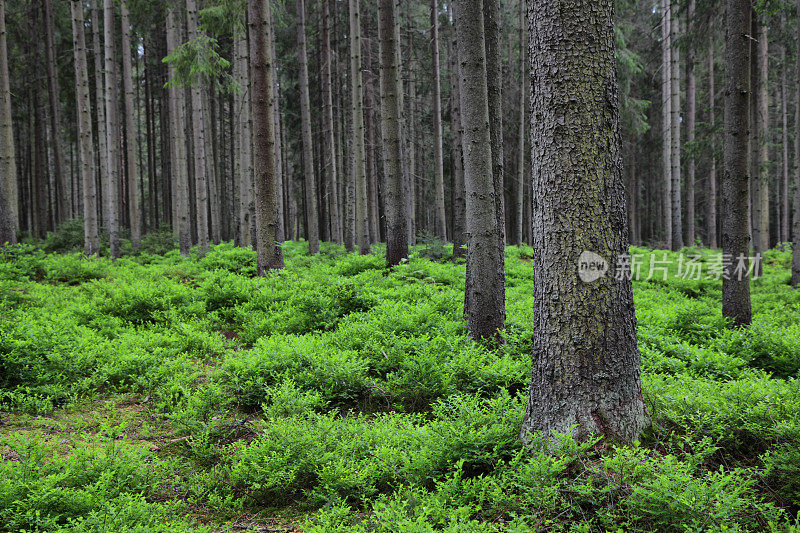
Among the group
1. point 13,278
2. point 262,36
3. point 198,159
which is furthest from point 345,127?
point 13,278

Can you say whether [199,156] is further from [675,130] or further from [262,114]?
[675,130]

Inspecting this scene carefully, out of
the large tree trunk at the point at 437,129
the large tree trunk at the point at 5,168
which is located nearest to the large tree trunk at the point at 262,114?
the large tree trunk at the point at 5,168

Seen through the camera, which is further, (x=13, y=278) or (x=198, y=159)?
(x=198, y=159)

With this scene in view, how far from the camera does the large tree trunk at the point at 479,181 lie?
19.7 feet

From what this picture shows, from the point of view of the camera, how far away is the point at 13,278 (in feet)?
31.3

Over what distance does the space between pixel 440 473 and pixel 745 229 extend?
22.8 feet

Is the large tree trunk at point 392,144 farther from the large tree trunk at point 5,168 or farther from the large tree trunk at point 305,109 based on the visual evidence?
the large tree trunk at point 5,168

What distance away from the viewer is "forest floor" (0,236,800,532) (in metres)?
3.00

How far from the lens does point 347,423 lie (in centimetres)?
441

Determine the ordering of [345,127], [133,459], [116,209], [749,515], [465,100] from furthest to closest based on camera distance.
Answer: [345,127], [116,209], [465,100], [133,459], [749,515]

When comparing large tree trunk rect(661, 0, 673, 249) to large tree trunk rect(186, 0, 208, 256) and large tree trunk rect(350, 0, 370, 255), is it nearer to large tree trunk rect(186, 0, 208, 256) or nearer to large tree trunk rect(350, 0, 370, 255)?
large tree trunk rect(350, 0, 370, 255)

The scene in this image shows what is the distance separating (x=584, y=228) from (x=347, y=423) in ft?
8.85

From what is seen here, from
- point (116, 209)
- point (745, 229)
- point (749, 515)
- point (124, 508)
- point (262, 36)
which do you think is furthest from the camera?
point (116, 209)

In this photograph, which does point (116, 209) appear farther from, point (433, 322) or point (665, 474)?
point (665, 474)
